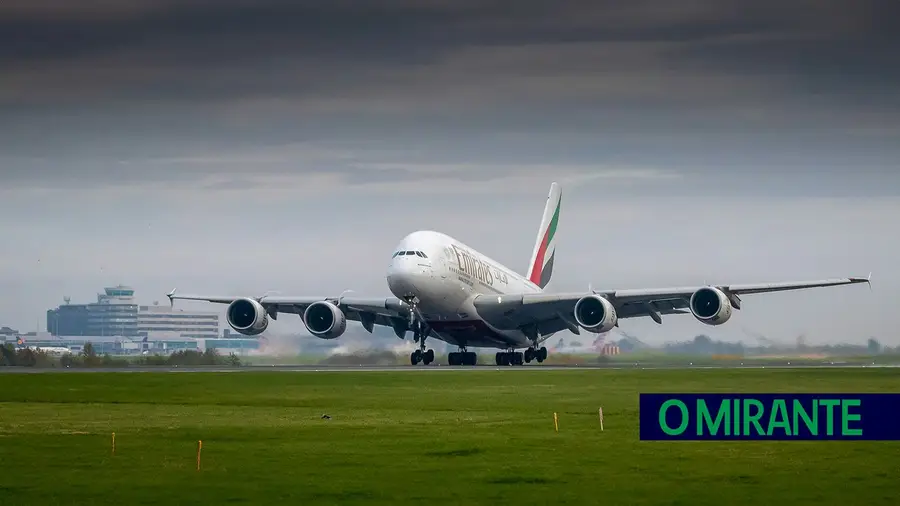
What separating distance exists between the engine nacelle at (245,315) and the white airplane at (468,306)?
0.05 metres

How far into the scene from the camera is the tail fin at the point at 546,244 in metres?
94.1

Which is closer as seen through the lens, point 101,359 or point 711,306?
point 711,306

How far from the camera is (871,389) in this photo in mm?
48469

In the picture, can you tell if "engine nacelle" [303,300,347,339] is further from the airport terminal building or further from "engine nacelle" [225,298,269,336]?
the airport terminal building

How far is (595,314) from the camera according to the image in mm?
71250

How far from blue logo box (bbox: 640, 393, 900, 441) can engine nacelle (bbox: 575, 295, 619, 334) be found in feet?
121

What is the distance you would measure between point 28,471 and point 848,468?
50.5ft

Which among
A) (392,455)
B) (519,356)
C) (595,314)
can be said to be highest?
(595,314)

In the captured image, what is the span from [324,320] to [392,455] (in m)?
47.3

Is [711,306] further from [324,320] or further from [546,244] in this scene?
[546,244]

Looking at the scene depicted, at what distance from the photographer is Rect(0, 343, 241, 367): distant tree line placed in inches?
3093

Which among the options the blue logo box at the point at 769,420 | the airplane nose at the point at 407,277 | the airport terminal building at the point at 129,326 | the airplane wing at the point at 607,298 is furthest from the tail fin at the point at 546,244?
the blue logo box at the point at 769,420

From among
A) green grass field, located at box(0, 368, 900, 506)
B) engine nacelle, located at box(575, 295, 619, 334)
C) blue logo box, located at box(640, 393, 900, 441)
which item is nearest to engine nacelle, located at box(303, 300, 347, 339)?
engine nacelle, located at box(575, 295, 619, 334)

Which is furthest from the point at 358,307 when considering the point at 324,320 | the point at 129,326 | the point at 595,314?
the point at 129,326
